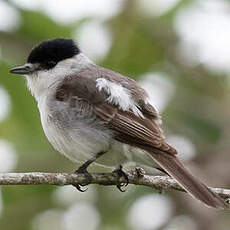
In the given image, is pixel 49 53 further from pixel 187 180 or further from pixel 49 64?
pixel 187 180

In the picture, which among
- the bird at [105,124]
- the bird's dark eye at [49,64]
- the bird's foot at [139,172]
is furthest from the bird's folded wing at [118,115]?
the bird's dark eye at [49,64]

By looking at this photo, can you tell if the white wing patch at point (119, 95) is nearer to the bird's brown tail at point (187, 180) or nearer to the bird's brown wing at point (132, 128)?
the bird's brown wing at point (132, 128)

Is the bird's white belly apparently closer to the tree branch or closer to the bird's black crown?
the tree branch

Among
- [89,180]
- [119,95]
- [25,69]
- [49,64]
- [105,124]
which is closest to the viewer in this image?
[89,180]

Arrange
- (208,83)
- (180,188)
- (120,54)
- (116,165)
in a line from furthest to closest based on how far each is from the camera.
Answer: (208,83), (120,54), (116,165), (180,188)

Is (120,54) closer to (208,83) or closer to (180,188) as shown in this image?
(208,83)

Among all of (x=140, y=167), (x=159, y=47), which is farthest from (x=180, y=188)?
(x=159, y=47)

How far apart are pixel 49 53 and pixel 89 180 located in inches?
58.4

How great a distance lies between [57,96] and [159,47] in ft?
4.90

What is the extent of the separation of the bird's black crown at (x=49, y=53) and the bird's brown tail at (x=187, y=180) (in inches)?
54.0

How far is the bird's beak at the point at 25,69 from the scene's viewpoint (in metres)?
5.73

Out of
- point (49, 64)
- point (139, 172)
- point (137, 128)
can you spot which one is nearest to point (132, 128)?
point (137, 128)

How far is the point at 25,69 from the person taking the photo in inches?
227

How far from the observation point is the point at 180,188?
478cm
